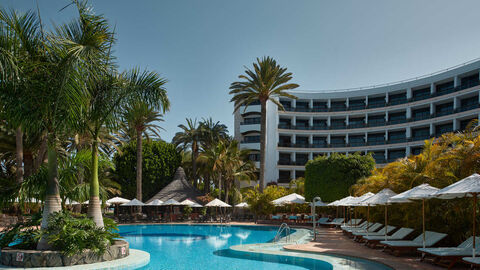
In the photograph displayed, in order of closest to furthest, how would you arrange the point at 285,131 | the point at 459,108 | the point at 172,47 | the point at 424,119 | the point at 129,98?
the point at 129,98 → the point at 172,47 → the point at 459,108 → the point at 424,119 → the point at 285,131

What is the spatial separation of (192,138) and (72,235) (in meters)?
32.5

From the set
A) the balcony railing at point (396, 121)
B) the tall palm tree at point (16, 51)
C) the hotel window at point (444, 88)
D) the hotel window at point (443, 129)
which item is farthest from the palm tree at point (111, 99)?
the balcony railing at point (396, 121)

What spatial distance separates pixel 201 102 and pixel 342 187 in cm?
1509

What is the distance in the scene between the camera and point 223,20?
23594 mm

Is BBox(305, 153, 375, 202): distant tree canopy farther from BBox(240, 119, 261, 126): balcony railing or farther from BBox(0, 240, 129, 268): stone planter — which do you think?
BBox(0, 240, 129, 268): stone planter

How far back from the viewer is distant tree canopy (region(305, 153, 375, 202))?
1198 inches

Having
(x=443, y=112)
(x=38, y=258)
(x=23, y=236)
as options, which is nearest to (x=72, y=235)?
(x=38, y=258)

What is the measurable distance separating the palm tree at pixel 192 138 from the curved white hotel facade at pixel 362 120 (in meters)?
7.52

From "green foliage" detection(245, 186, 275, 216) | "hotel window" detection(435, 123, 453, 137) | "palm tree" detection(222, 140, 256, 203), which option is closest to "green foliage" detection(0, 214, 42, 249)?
"green foliage" detection(245, 186, 275, 216)

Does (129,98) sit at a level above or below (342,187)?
above

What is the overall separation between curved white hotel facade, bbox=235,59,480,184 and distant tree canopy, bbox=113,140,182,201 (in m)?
11.6

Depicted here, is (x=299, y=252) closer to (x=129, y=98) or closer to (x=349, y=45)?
(x=129, y=98)

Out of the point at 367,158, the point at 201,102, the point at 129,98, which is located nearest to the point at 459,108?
the point at 367,158

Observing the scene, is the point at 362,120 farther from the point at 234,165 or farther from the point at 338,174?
the point at 338,174
